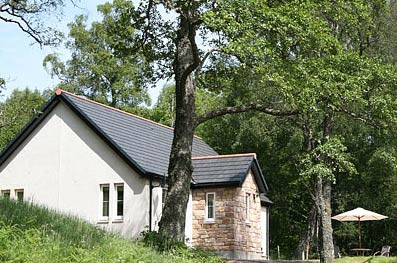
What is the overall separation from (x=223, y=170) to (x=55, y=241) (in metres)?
17.6

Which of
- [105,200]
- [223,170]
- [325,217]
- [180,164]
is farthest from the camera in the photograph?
[223,170]

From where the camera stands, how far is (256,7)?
15.6 m

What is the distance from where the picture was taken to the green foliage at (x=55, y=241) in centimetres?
1004

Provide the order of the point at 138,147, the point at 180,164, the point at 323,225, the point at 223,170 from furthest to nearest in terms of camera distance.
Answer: the point at 223,170 < the point at 138,147 < the point at 323,225 < the point at 180,164

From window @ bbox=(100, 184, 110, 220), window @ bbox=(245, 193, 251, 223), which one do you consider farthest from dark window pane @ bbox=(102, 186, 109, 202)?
window @ bbox=(245, 193, 251, 223)

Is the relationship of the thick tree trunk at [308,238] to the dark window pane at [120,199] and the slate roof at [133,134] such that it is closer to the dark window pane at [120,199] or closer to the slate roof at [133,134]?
the slate roof at [133,134]

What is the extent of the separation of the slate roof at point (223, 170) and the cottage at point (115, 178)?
1.6 inches

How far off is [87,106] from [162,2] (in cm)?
1254

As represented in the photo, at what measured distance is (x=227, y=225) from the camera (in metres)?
27.0

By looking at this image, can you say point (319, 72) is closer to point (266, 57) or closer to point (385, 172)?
point (266, 57)

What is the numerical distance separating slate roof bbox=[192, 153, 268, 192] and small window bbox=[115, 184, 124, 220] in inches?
127

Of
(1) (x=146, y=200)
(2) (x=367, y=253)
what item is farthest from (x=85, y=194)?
(2) (x=367, y=253)

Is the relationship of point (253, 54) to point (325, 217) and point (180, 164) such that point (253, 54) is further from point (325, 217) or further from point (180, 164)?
point (325, 217)

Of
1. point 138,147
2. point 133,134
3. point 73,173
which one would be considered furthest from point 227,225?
point 73,173
